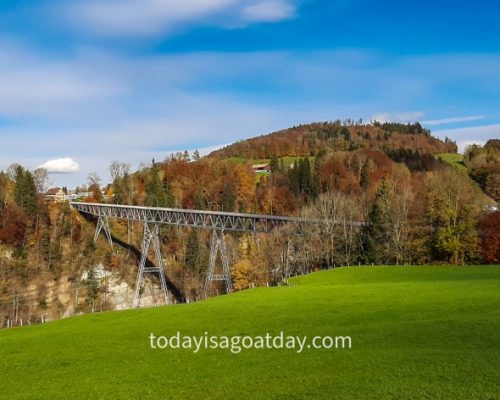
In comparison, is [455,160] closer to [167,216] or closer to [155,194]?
[155,194]

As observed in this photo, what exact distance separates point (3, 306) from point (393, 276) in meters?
44.3

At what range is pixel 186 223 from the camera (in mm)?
49656

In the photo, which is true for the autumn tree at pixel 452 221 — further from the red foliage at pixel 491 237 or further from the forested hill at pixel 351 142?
the forested hill at pixel 351 142

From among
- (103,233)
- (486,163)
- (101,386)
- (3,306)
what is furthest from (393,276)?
(486,163)

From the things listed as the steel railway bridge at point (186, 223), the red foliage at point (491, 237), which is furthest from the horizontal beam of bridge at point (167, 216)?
the red foliage at point (491, 237)

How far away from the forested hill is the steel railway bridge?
6919 centimetres

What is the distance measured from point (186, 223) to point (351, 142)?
10341 cm

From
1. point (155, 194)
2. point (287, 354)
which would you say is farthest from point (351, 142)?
point (287, 354)

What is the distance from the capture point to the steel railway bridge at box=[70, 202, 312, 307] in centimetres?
4559

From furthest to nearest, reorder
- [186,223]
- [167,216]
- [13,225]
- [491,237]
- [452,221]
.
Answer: [13,225], [167,216], [186,223], [452,221], [491,237]

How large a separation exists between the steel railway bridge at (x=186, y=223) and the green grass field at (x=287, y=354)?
22.6m

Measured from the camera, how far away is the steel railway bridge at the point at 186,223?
4559 cm

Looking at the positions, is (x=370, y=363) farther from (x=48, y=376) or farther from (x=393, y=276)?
(x=393, y=276)

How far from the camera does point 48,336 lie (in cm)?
1870
